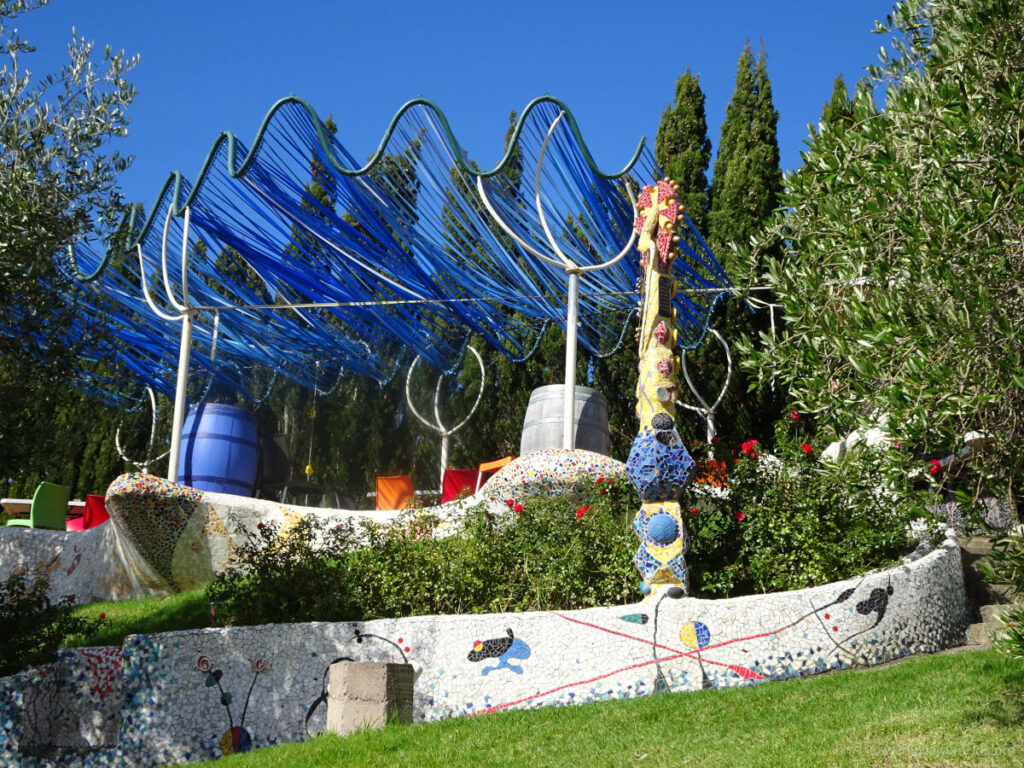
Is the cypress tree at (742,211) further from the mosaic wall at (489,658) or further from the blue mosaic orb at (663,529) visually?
the mosaic wall at (489,658)

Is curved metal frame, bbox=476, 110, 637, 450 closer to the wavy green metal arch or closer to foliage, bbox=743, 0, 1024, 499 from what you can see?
the wavy green metal arch

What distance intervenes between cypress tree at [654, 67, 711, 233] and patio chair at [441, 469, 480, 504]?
736cm

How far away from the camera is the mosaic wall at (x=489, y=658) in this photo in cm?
711

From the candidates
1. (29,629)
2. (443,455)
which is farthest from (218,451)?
(29,629)

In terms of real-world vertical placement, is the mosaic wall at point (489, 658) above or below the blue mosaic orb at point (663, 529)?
below

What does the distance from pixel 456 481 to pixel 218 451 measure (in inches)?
116

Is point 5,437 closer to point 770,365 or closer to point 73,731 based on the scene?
point 73,731

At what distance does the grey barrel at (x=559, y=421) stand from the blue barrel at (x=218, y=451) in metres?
3.43

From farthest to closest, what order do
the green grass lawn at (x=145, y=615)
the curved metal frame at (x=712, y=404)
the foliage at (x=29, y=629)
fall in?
1. the curved metal frame at (x=712, y=404)
2. the green grass lawn at (x=145, y=615)
3. the foliage at (x=29, y=629)

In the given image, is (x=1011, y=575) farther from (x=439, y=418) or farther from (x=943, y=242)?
(x=439, y=418)

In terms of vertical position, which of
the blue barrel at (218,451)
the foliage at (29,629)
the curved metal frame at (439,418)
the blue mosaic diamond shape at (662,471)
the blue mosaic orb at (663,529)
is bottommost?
the foliage at (29,629)

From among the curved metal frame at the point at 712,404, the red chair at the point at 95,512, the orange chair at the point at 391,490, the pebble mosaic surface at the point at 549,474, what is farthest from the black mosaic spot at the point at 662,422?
the red chair at the point at 95,512

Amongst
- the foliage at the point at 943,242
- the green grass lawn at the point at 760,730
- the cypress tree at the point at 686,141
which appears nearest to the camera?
the foliage at the point at 943,242

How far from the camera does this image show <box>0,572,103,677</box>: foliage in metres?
7.40
